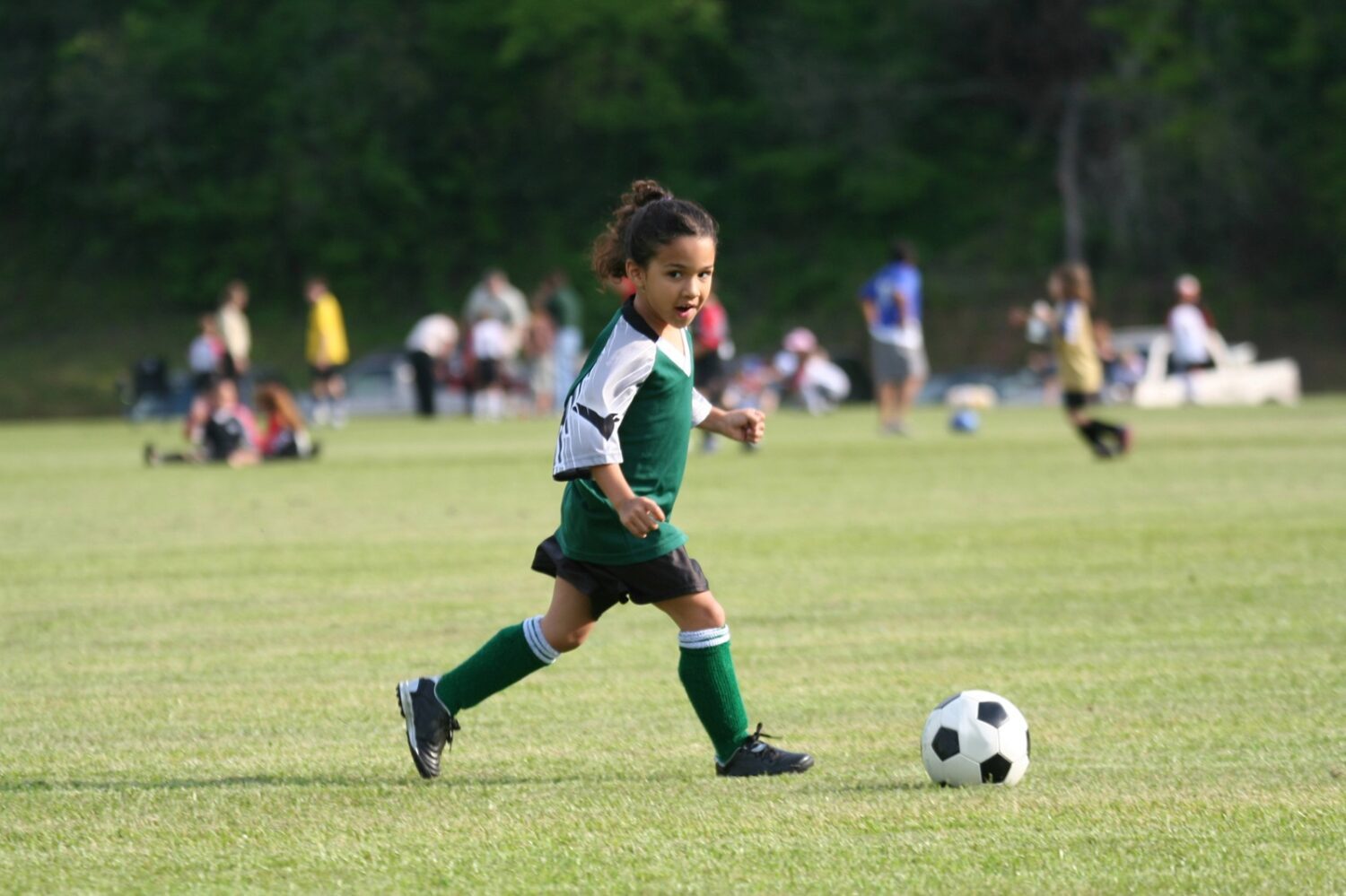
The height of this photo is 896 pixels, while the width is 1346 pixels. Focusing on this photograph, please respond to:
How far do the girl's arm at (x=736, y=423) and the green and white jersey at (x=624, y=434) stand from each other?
0.30 m

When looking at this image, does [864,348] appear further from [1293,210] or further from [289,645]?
[289,645]

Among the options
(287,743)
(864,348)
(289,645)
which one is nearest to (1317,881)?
(287,743)

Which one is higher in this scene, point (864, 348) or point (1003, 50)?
point (1003, 50)

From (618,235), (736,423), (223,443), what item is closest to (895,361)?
(223,443)

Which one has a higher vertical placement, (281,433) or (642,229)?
(642,229)

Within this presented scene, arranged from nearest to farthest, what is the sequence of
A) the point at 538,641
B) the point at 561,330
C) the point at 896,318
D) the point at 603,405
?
the point at 603,405, the point at 538,641, the point at 896,318, the point at 561,330

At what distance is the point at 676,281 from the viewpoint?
17.2 feet

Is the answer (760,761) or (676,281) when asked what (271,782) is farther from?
(676,281)

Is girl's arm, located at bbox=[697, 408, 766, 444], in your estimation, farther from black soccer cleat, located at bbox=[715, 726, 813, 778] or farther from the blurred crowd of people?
the blurred crowd of people

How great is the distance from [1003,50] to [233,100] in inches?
852

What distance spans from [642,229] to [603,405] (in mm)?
501

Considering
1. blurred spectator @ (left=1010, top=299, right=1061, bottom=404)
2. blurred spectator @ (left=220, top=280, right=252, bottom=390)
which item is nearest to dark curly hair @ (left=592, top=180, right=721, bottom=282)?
blurred spectator @ (left=220, top=280, right=252, bottom=390)

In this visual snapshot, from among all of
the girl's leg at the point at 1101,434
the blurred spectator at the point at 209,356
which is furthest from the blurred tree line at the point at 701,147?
the girl's leg at the point at 1101,434

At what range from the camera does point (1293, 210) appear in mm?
49469
